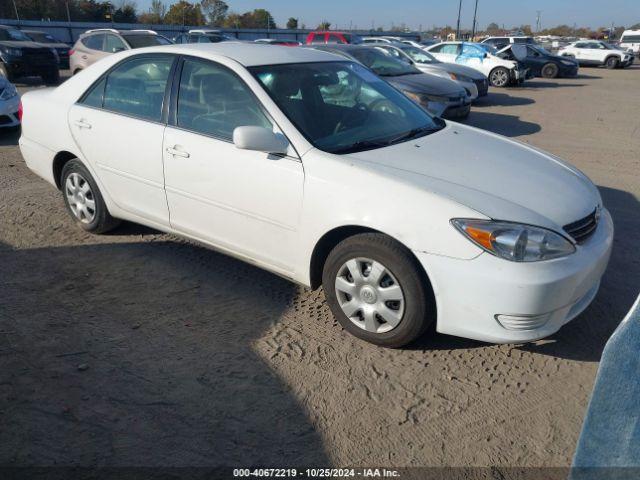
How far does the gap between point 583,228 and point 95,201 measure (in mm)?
3669

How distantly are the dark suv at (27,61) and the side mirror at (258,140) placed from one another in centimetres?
1409

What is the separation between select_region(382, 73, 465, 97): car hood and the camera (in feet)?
32.4

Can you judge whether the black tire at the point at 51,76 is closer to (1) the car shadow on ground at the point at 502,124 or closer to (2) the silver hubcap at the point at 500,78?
(1) the car shadow on ground at the point at 502,124

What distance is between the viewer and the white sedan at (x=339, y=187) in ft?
8.96

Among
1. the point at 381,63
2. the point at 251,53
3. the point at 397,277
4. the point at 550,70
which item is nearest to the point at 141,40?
the point at 381,63

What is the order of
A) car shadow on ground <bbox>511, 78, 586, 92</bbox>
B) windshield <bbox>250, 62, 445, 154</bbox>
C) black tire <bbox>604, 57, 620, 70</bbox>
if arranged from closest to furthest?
windshield <bbox>250, 62, 445, 154</bbox>
car shadow on ground <bbox>511, 78, 586, 92</bbox>
black tire <bbox>604, 57, 620, 70</bbox>

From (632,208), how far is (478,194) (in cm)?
354

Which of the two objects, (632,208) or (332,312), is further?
(632,208)

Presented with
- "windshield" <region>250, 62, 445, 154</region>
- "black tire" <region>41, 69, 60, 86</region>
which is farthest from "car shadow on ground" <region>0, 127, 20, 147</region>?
"black tire" <region>41, 69, 60, 86</region>

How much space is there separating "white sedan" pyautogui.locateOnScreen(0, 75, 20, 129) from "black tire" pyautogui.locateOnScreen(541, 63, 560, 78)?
20.1 m

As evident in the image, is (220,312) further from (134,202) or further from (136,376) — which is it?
(134,202)

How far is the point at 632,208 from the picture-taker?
5.51 meters

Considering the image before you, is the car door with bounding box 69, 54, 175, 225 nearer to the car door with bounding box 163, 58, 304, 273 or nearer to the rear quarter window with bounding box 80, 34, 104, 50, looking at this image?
the car door with bounding box 163, 58, 304, 273

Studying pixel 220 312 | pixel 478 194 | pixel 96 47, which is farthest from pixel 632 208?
pixel 96 47
